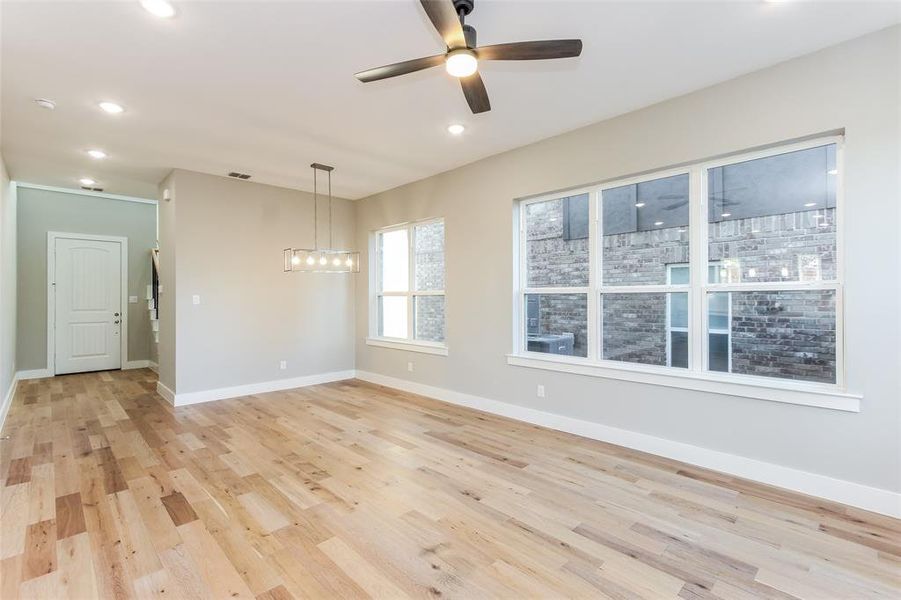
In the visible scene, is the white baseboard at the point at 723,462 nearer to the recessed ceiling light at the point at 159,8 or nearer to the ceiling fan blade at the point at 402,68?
the ceiling fan blade at the point at 402,68

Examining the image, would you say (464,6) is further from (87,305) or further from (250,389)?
(87,305)

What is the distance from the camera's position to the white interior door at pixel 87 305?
6902mm

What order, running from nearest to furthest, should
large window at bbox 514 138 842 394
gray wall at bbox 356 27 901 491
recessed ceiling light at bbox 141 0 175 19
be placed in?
recessed ceiling light at bbox 141 0 175 19
gray wall at bbox 356 27 901 491
large window at bbox 514 138 842 394

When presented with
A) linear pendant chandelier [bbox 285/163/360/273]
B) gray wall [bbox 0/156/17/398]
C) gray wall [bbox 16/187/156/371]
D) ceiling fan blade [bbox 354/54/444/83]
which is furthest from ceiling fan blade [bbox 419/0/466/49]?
gray wall [bbox 16/187/156/371]

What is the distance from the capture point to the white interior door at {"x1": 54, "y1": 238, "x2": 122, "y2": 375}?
22.6 feet

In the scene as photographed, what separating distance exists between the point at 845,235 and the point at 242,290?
6027 mm

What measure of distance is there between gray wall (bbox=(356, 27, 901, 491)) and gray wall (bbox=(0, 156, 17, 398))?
5.08 meters

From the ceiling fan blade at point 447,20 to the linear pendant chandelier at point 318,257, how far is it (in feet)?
10.3

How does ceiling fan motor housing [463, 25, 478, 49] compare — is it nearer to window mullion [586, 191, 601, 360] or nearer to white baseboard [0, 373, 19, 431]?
window mullion [586, 191, 601, 360]

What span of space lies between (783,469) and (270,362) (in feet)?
18.4

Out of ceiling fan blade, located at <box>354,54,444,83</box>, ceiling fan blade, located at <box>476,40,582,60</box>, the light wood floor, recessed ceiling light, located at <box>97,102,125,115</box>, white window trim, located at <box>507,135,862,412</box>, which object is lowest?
the light wood floor

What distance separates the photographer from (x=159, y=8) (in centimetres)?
224

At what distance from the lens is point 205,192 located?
17.3ft

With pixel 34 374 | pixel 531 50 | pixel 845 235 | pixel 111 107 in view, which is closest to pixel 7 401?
pixel 34 374
